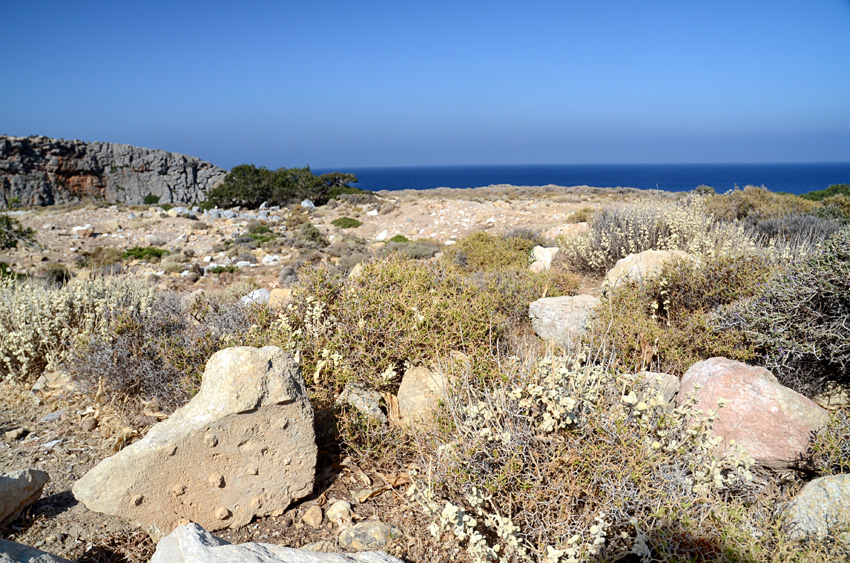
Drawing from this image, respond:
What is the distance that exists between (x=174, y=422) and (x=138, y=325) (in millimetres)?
1995

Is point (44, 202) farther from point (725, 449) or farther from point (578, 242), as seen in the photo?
point (725, 449)

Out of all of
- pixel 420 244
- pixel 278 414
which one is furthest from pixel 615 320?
pixel 420 244

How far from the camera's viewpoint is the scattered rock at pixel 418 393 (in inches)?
126

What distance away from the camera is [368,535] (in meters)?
2.65

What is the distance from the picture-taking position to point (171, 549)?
5.90 ft

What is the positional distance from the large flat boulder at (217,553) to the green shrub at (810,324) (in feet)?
11.0

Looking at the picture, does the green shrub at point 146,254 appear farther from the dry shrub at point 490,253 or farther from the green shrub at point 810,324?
the green shrub at point 810,324

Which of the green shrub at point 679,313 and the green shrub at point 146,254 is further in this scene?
the green shrub at point 146,254

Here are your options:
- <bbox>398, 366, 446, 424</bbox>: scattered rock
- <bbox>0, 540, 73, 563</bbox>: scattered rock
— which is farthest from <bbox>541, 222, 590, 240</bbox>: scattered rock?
<bbox>0, 540, 73, 563</bbox>: scattered rock

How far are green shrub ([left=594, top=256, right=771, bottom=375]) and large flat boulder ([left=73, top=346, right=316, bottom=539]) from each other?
2.23 m

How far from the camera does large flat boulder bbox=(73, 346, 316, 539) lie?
2.57 meters

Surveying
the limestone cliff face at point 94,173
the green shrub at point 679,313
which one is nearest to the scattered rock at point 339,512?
the green shrub at point 679,313

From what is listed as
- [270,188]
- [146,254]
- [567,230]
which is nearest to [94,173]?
[270,188]

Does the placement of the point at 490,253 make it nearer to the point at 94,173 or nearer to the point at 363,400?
the point at 363,400
